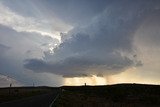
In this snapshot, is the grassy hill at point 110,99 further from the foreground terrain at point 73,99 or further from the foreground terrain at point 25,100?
the foreground terrain at point 25,100

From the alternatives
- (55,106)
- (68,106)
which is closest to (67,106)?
(68,106)

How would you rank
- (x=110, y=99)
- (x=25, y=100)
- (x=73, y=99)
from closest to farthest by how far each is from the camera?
1. (x=25, y=100)
2. (x=73, y=99)
3. (x=110, y=99)

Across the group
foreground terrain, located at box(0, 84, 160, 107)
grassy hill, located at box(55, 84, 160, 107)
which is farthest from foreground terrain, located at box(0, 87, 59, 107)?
grassy hill, located at box(55, 84, 160, 107)

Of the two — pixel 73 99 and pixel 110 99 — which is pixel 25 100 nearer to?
pixel 73 99

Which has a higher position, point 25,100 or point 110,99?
point 110,99

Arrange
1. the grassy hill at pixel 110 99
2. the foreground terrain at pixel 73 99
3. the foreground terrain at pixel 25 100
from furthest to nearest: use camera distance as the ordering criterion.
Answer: the grassy hill at pixel 110 99, the foreground terrain at pixel 73 99, the foreground terrain at pixel 25 100

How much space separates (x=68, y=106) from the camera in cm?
3891

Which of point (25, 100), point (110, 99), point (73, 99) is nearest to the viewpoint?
point (25, 100)

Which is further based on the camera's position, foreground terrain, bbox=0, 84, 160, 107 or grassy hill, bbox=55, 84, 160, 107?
grassy hill, bbox=55, 84, 160, 107

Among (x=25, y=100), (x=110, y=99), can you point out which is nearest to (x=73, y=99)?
(x=25, y=100)

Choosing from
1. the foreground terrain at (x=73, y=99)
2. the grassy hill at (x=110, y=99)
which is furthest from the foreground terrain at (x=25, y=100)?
the grassy hill at (x=110, y=99)

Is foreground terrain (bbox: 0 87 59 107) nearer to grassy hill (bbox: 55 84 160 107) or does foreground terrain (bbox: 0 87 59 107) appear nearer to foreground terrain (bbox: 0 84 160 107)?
foreground terrain (bbox: 0 84 160 107)

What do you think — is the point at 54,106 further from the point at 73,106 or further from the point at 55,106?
the point at 73,106

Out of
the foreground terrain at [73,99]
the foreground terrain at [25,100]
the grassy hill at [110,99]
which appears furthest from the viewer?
the grassy hill at [110,99]
